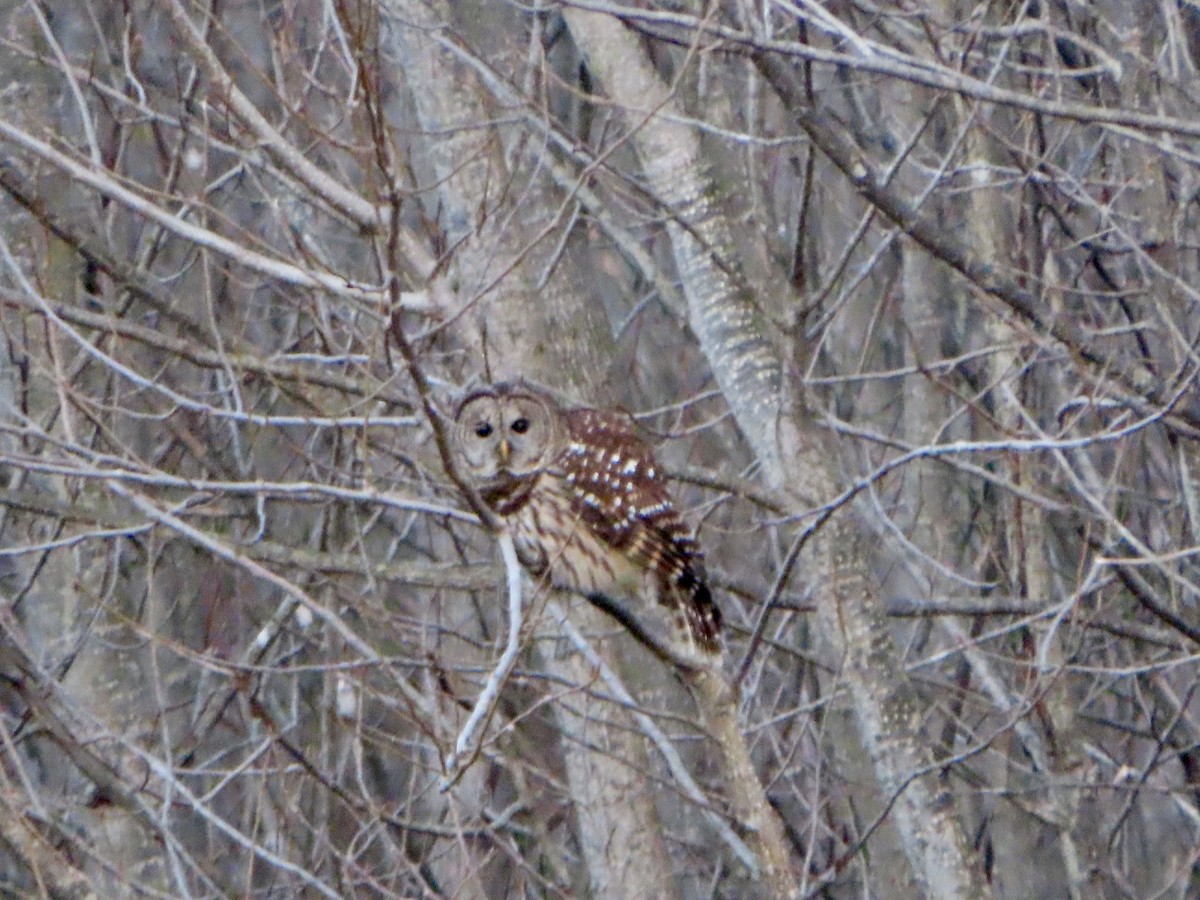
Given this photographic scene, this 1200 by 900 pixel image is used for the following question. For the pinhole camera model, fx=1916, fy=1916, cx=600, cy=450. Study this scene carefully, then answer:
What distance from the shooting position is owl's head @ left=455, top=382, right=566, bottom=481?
518 centimetres

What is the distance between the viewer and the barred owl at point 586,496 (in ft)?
17.1

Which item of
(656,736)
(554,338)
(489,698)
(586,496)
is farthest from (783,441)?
(489,698)

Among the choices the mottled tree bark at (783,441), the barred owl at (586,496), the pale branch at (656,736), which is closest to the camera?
the pale branch at (656,736)

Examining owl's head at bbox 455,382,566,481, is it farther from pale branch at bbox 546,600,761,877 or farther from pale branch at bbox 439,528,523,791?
pale branch at bbox 439,528,523,791

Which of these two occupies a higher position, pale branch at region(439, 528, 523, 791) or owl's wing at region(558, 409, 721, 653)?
owl's wing at region(558, 409, 721, 653)

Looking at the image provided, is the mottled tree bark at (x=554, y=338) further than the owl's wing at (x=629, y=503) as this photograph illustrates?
Yes

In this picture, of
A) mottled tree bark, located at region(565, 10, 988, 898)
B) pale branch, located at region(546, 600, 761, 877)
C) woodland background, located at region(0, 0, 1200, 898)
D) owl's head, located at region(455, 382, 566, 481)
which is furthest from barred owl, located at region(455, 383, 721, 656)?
pale branch, located at region(546, 600, 761, 877)

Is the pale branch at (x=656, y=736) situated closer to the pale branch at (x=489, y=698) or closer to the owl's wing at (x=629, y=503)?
the pale branch at (x=489, y=698)

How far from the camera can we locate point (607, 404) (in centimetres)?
566

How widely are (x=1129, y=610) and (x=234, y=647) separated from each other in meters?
4.17

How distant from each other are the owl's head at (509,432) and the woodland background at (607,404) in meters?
0.22

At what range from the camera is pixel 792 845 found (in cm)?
762

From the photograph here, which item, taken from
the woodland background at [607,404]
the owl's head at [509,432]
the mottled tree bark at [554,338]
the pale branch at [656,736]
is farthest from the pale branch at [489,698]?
the mottled tree bark at [554,338]

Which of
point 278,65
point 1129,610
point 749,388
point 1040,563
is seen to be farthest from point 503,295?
point 1129,610
